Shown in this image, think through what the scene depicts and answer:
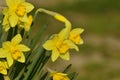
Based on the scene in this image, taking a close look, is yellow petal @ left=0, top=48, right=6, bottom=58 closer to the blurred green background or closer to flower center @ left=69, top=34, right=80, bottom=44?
flower center @ left=69, top=34, right=80, bottom=44

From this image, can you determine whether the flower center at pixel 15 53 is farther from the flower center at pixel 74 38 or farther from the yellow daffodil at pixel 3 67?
the flower center at pixel 74 38

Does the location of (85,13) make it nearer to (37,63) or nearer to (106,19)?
(106,19)

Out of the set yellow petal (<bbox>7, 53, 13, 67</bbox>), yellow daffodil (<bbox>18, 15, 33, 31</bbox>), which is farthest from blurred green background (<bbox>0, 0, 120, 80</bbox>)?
yellow petal (<bbox>7, 53, 13, 67</bbox>)

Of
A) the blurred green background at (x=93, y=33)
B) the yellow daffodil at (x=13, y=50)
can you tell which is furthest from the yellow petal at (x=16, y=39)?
the blurred green background at (x=93, y=33)

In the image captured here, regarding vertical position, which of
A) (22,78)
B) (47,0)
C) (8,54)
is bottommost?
(47,0)

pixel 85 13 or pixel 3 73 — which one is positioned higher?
pixel 3 73

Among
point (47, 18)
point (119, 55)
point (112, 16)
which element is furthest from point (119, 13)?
point (119, 55)
